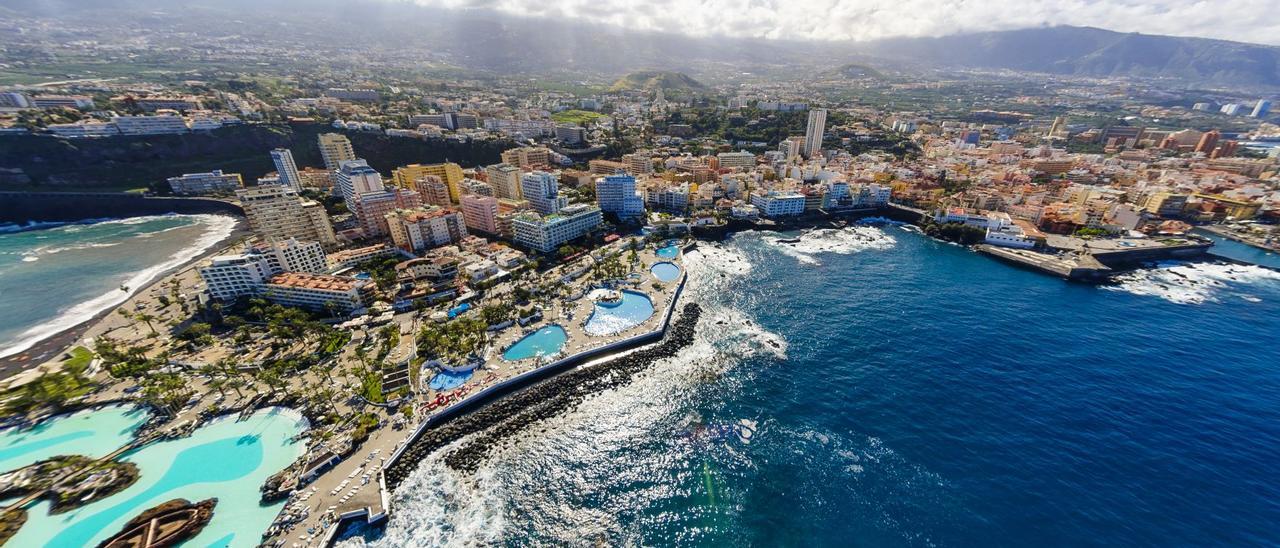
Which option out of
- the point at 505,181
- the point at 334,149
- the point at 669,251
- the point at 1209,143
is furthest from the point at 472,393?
the point at 1209,143

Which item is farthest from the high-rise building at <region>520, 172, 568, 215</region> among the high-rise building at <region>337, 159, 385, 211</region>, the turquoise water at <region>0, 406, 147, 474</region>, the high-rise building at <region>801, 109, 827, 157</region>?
the high-rise building at <region>801, 109, 827, 157</region>

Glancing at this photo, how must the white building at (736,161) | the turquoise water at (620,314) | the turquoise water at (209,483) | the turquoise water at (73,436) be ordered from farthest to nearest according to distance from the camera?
the white building at (736,161), the turquoise water at (620,314), the turquoise water at (73,436), the turquoise water at (209,483)

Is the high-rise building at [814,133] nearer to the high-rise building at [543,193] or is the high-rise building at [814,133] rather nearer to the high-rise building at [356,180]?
the high-rise building at [543,193]

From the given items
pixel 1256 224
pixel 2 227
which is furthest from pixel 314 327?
pixel 1256 224

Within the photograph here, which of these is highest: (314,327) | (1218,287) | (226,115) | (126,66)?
(126,66)

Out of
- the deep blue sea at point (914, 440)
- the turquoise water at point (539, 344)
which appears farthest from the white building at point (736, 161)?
the turquoise water at point (539, 344)

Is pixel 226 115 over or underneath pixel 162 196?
over

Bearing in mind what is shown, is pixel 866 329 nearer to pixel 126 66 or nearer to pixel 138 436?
pixel 138 436
